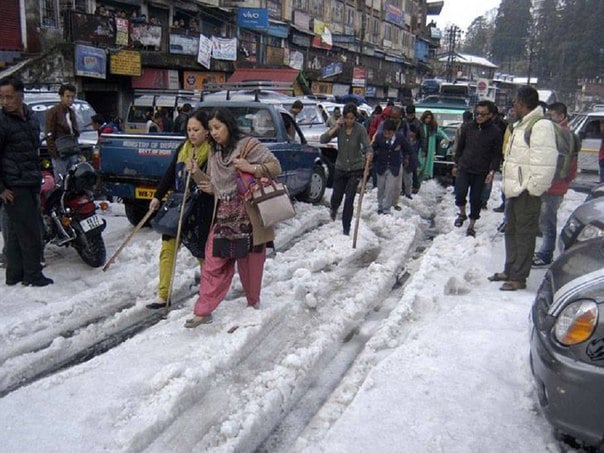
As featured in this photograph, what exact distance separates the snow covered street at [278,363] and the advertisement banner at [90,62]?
15901 millimetres

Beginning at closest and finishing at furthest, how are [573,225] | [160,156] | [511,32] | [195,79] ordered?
[573,225], [160,156], [195,79], [511,32]

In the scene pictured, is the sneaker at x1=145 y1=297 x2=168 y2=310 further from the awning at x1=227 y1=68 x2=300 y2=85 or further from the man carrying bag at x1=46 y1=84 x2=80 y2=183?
the awning at x1=227 y1=68 x2=300 y2=85

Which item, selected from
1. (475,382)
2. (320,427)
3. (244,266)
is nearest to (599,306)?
(475,382)

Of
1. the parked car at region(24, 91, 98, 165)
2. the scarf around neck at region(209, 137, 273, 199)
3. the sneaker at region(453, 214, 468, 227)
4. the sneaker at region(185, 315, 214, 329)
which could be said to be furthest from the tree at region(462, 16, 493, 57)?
the sneaker at region(185, 315, 214, 329)

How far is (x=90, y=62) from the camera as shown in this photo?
21109 mm

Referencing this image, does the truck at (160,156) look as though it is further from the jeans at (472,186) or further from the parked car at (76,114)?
the parked car at (76,114)

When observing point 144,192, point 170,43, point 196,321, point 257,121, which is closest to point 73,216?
point 144,192

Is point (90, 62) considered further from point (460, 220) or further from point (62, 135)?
point (460, 220)

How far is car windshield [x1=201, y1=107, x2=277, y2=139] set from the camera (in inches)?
362

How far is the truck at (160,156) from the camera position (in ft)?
25.2

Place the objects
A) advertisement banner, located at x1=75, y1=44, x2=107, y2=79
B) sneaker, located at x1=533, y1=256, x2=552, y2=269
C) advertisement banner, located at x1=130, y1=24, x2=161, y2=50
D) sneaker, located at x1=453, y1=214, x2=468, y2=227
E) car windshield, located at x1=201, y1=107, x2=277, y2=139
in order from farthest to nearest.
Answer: advertisement banner, located at x1=130, y1=24, x2=161, y2=50 < advertisement banner, located at x1=75, y1=44, x2=107, y2=79 < car windshield, located at x1=201, y1=107, x2=277, y2=139 < sneaker, located at x1=453, y1=214, x2=468, y2=227 < sneaker, located at x1=533, y1=256, x2=552, y2=269

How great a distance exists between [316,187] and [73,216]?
5.31 meters

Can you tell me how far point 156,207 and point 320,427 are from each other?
271 centimetres

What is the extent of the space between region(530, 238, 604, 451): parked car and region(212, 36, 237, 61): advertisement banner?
26.7m
